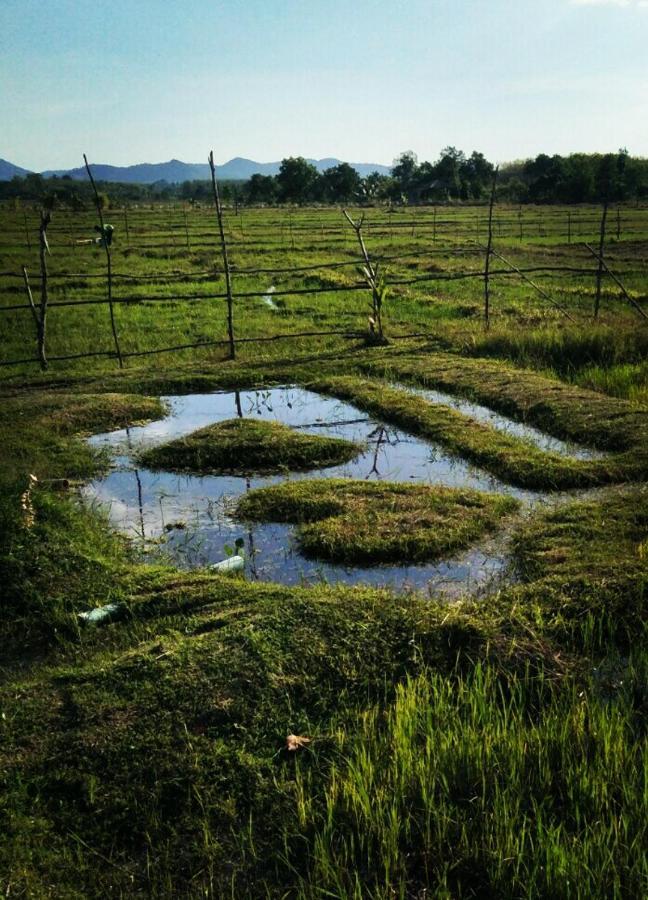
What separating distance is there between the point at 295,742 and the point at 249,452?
381cm

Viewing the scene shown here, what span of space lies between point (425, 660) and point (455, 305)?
37.7ft

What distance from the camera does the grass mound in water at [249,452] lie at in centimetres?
641

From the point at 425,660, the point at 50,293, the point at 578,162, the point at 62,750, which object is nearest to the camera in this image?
the point at 62,750

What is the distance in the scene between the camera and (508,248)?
2333cm

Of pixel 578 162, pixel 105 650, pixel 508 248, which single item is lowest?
pixel 105 650

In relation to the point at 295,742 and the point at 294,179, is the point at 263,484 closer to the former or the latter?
the point at 295,742

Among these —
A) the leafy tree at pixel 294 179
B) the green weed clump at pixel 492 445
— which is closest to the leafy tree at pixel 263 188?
the leafy tree at pixel 294 179

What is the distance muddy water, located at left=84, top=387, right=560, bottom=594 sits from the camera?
4.51m

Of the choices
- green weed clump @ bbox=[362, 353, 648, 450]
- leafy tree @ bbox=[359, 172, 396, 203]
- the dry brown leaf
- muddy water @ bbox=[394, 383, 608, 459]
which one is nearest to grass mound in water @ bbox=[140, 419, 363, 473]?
muddy water @ bbox=[394, 383, 608, 459]

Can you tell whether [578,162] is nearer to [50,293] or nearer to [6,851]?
[50,293]

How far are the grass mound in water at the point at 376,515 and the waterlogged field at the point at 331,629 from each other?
0.02 metres

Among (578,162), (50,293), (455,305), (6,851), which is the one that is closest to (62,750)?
(6,851)

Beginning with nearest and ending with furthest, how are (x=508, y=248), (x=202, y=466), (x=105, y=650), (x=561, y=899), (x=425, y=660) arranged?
(x=561, y=899) → (x=425, y=660) → (x=105, y=650) → (x=202, y=466) → (x=508, y=248)

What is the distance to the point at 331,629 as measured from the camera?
354 cm
